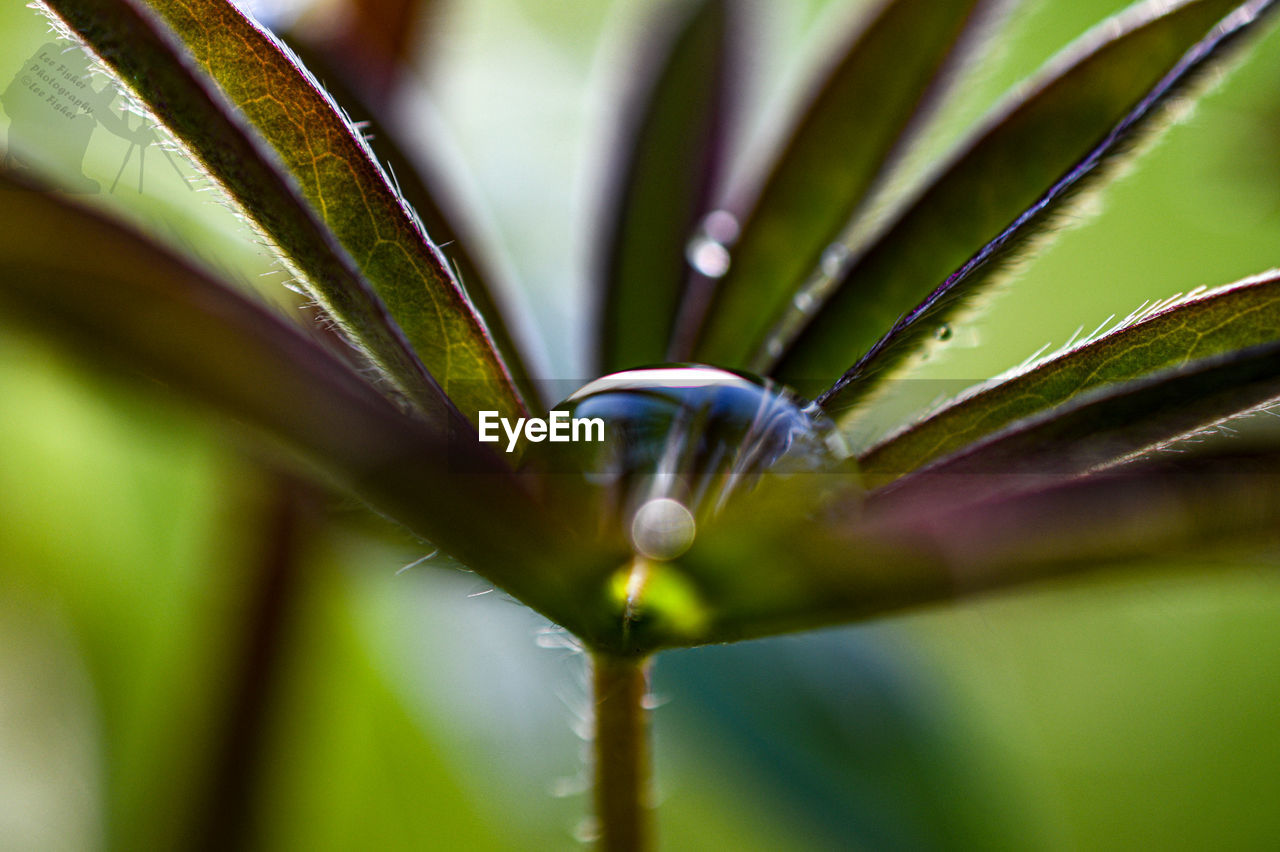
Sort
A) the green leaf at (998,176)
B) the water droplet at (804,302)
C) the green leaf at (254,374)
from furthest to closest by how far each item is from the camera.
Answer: the water droplet at (804,302)
the green leaf at (998,176)
the green leaf at (254,374)

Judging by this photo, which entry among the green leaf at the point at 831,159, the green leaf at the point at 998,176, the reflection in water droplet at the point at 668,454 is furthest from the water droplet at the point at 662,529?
the green leaf at the point at 831,159

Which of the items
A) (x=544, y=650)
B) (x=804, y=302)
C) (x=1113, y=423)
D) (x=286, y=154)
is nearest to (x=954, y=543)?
(x=1113, y=423)

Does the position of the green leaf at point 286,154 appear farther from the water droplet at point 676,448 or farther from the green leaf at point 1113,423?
the green leaf at point 1113,423

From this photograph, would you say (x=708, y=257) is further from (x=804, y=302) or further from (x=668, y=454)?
(x=668, y=454)

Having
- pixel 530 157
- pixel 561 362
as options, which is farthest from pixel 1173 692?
pixel 530 157

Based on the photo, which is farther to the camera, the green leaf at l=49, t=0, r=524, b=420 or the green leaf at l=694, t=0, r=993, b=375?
the green leaf at l=694, t=0, r=993, b=375

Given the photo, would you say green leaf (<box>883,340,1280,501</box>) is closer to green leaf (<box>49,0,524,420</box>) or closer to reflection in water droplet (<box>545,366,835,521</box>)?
reflection in water droplet (<box>545,366,835,521</box>)

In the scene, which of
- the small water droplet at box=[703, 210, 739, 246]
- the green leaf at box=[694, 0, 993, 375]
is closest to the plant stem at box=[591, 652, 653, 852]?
the green leaf at box=[694, 0, 993, 375]
